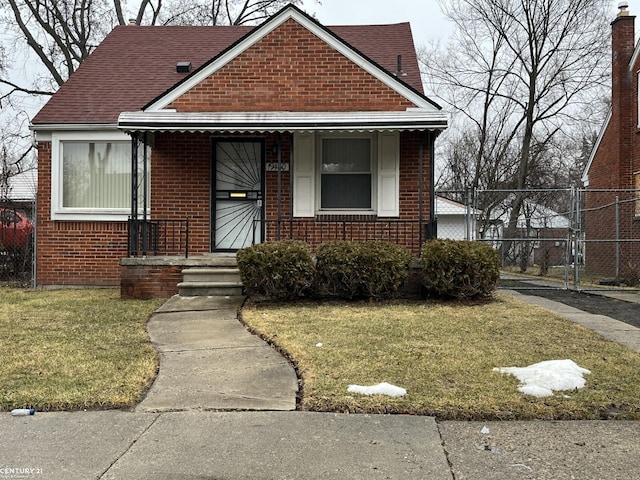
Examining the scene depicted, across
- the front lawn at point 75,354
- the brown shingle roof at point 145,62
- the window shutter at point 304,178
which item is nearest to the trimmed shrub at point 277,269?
the front lawn at point 75,354

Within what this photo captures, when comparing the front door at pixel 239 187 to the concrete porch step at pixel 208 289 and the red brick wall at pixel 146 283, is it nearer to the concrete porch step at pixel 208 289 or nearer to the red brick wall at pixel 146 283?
the red brick wall at pixel 146 283

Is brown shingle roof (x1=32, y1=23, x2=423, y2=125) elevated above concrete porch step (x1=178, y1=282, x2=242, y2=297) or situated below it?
above

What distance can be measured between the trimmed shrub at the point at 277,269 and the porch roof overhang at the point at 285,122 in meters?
2.25

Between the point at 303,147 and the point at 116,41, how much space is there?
7.23 m

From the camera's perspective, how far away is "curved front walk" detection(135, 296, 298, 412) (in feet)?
13.4

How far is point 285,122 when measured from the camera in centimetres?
927

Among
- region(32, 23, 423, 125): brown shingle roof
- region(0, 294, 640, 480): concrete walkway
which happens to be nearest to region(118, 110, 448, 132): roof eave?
region(32, 23, 423, 125): brown shingle roof

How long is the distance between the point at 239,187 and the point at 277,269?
3474 mm

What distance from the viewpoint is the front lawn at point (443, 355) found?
12.8 ft

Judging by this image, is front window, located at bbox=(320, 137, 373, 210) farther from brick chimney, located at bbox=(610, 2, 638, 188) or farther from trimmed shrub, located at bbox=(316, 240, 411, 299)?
brick chimney, located at bbox=(610, 2, 638, 188)

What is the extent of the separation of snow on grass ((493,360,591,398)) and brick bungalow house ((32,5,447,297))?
4951mm

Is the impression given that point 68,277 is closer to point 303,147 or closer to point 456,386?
point 303,147

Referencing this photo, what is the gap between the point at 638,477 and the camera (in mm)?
2934

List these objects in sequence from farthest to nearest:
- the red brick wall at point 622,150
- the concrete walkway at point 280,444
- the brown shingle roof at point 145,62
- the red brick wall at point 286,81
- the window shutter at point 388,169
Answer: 1. the red brick wall at point 622,150
2. the brown shingle roof at point 145,62
3. the window shutter at point 388,169
4. the red brick wall at point 286,81
5. the concrete walkway at point 280,444
